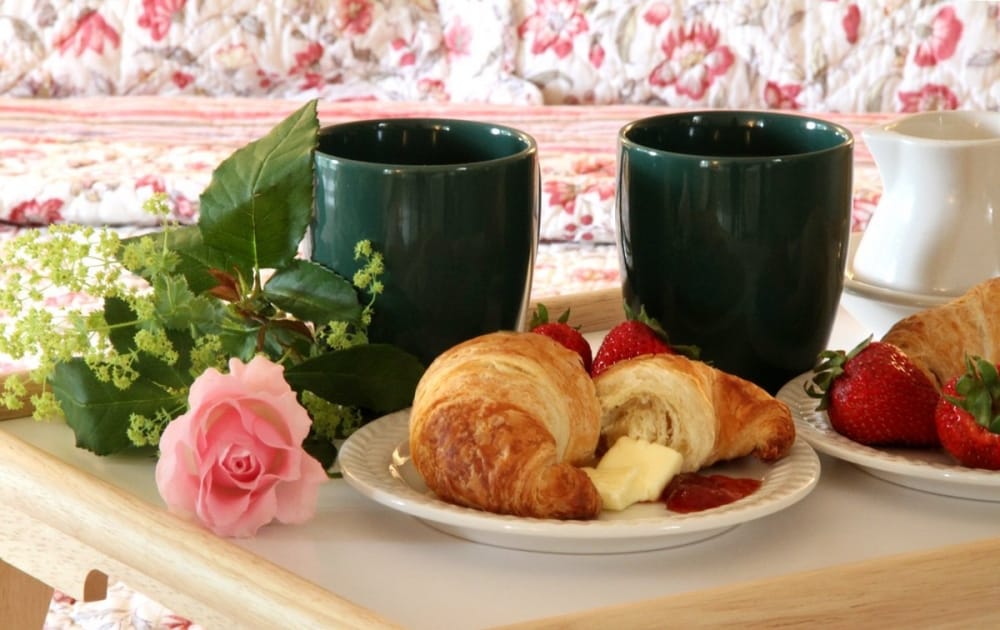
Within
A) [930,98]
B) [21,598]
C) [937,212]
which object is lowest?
[21,598]

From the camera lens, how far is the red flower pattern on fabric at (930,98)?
2.27 metres

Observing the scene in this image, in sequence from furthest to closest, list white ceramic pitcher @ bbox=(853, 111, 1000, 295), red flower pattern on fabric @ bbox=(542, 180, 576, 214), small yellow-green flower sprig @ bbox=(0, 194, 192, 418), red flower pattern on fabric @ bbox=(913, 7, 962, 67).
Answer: red flower pattern on fabric @ bbox=(913, 7, 962, 67) < red flower pattern on fabric @ bbox=(542, 180, 576, 214) < white ceramic pitcher @ bbox=(853, 111, 1000, 295) < small yellow-green flower sprig @ bbox=(0, 194, 192, 418)

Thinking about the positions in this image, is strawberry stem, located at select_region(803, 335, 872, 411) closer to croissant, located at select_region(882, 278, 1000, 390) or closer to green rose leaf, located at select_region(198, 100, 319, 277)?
croissant, located at select_region(882, 278, 1000, 390)

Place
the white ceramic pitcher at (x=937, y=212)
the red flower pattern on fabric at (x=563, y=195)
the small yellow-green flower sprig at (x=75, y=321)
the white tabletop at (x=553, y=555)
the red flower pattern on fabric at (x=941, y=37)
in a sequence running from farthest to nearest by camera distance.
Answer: the red flower pattern on fabric at (x=941, y=37)
the red flower pattern on fabric at (x=563, y=195)
the white ceramic pitcher at (x=937, y=212)
the small yellow-green flower sprig at (x=75, y=321)
the white tabletop at (x=553, y=555)

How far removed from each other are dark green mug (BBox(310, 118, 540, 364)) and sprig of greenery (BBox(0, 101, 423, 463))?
0.01 m

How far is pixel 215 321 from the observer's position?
704 mm

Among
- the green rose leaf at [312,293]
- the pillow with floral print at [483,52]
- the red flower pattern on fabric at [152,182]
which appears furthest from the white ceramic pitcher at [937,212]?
the pillow with floral print at [483,52]

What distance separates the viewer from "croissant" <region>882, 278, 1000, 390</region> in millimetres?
706

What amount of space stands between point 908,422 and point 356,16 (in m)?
1.78

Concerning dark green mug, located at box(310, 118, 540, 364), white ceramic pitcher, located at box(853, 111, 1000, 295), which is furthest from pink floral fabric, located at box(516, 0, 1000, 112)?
dark green mug, located at box(310, 118, 540, 364)

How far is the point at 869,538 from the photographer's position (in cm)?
62

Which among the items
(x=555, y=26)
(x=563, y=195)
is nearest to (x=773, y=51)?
(x=555, y=26)

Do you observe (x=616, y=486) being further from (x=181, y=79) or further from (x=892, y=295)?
(x=181, y=79)

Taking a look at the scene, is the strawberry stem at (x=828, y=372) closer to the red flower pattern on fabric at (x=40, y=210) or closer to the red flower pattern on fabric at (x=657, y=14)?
the red flower pattern on fabric at (x=40, y=210)
